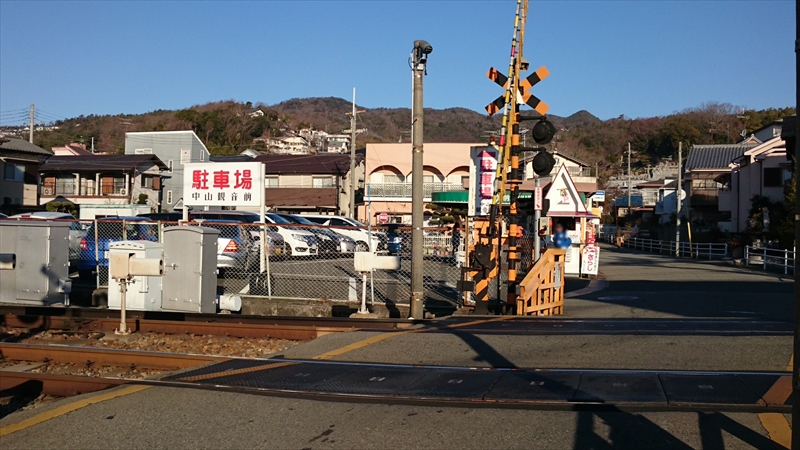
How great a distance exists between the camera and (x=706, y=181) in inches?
2131

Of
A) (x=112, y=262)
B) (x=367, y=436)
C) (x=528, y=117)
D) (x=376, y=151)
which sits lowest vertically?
(x=367, y=436)

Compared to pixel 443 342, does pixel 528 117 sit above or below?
above

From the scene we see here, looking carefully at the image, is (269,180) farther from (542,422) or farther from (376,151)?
(542,422)

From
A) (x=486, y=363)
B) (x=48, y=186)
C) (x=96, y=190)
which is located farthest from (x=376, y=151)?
(x=486, y=363)

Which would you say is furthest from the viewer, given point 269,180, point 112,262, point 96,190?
point 269,180

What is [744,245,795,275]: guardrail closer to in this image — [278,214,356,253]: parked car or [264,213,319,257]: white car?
[278,214,356,253]: parked car

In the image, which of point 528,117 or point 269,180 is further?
point 269,180

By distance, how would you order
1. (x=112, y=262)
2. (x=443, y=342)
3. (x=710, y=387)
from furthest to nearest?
(x=112, y=262) → (x=443, y=342) → (x=710, y=387)

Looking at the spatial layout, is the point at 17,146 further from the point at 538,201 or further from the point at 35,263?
the point at 538,201

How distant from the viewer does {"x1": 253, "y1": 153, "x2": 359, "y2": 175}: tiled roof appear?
160ft

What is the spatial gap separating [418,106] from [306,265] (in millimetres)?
5090

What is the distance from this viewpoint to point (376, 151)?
5044cm

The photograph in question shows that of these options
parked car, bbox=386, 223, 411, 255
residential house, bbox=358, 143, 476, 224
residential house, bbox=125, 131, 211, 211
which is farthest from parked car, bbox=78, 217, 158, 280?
residential house, bbox=125, 131, 211, 211

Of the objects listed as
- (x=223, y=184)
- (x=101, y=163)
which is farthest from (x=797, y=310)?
(x=101, y=163)
